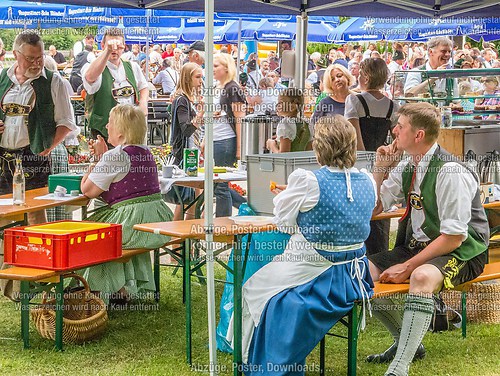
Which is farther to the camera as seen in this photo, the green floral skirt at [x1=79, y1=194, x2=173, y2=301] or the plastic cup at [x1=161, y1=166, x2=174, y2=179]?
the plastic cup at [x1=161, y1=166, x2=174, y2=179]

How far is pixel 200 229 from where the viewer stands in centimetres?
441

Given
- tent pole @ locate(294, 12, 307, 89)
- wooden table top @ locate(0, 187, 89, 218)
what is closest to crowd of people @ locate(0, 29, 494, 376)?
wooden table top @ locate(0, 187, 89, 218)

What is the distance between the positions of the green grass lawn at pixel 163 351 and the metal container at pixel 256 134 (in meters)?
1.93

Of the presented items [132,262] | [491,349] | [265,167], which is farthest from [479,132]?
[132,262]

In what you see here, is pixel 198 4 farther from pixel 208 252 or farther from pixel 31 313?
pixel 208 252

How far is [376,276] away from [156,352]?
130 cm

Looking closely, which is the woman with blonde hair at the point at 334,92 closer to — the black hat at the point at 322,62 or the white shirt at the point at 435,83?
the white shirt at the point at 435,83

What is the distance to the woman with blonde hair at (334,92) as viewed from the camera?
7.23 metres

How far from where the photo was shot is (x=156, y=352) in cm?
513

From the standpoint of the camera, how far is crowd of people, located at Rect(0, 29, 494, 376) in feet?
13.6

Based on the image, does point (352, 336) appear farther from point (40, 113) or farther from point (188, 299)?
point (40, 113)

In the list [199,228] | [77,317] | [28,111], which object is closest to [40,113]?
[28,111]

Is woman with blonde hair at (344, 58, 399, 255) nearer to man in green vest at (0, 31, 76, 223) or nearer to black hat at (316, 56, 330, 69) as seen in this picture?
man in green vest at (0, 31, 76, 223)

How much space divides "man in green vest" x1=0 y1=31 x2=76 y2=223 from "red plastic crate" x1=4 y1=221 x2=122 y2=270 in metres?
1.18
